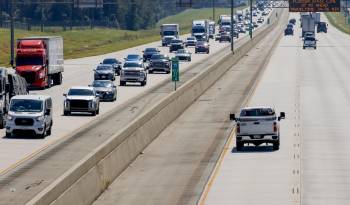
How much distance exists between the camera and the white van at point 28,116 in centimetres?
5300

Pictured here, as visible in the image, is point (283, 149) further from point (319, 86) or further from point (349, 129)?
point (319, 86)

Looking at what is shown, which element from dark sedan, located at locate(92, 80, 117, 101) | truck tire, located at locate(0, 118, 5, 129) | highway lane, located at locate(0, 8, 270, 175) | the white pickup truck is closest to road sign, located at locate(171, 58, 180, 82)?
highway lane, located at locate(0, 8, 270, 175)

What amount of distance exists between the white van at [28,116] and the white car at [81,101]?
35.3ft

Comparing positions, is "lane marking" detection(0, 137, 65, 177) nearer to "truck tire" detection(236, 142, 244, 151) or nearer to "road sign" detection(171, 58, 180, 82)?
"truck tire" detection(236, 142, 244, 151)

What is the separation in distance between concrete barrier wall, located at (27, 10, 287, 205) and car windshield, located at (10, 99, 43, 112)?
4.84m

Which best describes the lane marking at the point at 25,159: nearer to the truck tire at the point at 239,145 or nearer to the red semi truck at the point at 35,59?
the truck tire at the point at 239,145

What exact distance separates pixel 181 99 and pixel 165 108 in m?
9.71

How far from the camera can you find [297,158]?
160ft

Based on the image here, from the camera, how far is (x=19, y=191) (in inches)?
1409

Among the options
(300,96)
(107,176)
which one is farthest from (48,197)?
(300,96)

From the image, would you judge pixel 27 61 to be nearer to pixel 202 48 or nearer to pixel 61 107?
pixel 61 107

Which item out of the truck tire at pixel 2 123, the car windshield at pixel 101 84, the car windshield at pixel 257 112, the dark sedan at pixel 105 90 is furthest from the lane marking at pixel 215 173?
the car windshield at pixel 101 84

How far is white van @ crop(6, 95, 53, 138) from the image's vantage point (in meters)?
53.0

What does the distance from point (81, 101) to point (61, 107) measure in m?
7.28
